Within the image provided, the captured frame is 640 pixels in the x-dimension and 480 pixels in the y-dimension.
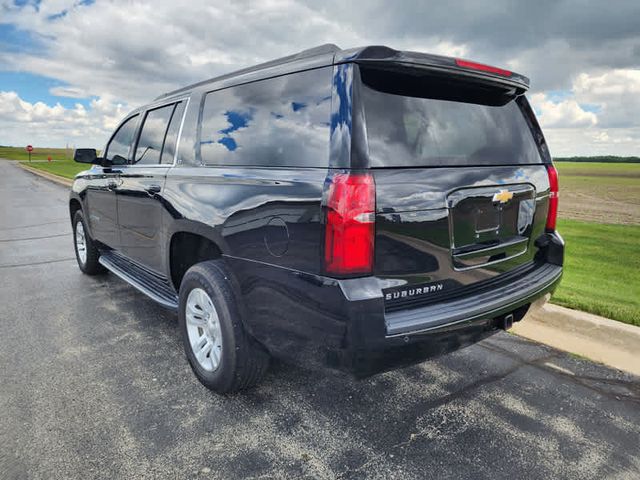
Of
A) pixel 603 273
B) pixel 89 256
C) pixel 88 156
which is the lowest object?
pixel 603 273

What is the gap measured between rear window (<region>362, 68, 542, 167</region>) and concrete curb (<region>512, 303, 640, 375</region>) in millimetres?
1341

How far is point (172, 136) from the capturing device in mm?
3668

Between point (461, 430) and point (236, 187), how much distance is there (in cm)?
189

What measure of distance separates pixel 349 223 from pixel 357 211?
66mm

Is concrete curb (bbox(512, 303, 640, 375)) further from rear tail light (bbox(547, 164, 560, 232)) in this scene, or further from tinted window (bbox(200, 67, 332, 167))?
tinted window (bbox(200, 67, 332, 167))

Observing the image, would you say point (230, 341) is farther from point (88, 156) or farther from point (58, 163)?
point (58, 163)

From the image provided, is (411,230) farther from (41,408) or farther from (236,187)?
(41,408)

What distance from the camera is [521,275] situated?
119 inches

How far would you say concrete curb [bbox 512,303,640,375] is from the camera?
11.4ft

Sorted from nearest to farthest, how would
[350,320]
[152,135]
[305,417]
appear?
[350,320], [305,417], [152,135]

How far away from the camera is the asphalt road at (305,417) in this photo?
2352 millimetres

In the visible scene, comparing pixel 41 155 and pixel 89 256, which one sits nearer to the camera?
pixel 89 256

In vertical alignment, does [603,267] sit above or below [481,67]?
below

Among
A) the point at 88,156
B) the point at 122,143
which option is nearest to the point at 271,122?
the point at 122,143
